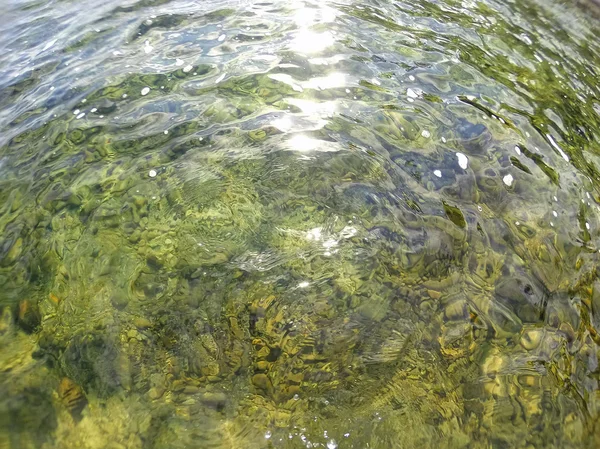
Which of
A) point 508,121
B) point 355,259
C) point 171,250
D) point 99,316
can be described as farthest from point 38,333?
point 508,121

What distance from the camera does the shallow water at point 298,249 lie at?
2174 millimetres

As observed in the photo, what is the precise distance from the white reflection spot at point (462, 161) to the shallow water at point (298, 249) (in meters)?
0.02

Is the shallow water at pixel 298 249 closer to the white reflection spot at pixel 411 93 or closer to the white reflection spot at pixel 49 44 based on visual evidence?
the white reflection spot at pixel 411 93

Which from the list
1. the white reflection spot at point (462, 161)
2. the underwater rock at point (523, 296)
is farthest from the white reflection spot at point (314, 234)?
the white reflection spot at point (462, 161)

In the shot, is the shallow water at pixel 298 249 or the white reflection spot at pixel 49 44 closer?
the shallow water at pixel 298 249

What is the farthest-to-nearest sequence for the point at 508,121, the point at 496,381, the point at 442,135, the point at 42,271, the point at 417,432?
the point at 508,121, the point at 442,135, the point at 42,271, the point at 496,381, the point at 417,432

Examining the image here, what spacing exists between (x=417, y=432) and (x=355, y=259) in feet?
3.40

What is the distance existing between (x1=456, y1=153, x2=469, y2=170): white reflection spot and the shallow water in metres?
0.02

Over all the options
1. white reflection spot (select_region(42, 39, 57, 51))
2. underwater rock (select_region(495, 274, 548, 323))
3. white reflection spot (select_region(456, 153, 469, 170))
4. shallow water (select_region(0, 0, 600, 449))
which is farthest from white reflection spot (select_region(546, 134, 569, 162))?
white reflection spot (select_region(42, 39, 57, 51))

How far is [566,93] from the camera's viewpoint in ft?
14.6

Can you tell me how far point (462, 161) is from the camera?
337 cm

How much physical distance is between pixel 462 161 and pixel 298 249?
5.11 ft

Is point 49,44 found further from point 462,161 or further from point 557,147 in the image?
point 557,147

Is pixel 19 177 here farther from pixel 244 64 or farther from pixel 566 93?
pixel 566 93
